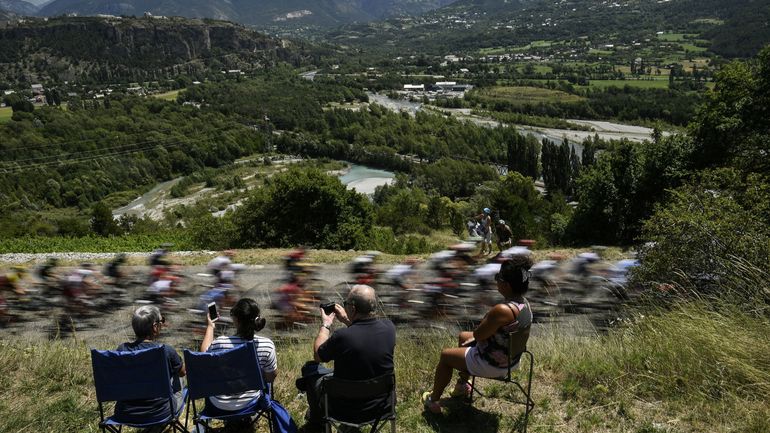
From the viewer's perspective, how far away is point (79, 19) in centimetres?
18388

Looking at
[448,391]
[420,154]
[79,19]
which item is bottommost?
[420,154]

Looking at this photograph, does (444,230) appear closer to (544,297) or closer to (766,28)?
(544,297)

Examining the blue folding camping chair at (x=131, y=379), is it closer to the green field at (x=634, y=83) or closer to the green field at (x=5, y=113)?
the green field at (x=5, y=113)

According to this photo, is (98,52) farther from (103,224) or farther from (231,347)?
(231,347)

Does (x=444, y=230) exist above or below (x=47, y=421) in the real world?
below

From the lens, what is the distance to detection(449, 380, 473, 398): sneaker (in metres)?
4.94

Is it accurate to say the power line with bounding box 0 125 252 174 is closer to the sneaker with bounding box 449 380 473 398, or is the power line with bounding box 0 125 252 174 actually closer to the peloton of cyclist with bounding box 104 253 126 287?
the peloton of cyclist with bounding box 104 253 126 287

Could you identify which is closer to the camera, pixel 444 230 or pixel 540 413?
pixel 540 413

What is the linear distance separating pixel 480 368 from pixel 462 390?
1.79ft

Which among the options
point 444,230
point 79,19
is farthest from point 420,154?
point 79,19

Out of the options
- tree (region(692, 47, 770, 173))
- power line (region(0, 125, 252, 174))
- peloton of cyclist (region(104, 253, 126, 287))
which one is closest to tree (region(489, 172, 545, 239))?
tree (region(692, 47, 770, 173))

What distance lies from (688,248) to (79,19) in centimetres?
22356

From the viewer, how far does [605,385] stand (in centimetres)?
478

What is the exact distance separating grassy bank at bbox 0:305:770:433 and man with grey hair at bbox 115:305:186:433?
894 mm
